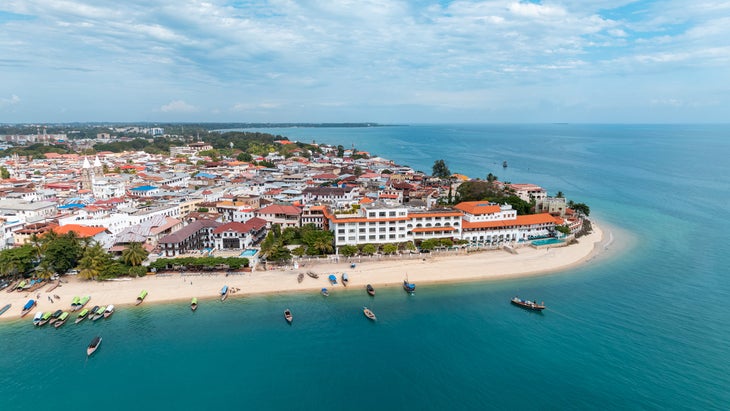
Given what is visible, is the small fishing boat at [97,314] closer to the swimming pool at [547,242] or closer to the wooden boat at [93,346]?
the wooden boat at [93,346]

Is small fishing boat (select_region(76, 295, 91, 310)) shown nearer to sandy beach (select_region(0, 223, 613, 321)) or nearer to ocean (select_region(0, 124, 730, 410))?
sandy beach (select_region(0, 223, 613, 321))

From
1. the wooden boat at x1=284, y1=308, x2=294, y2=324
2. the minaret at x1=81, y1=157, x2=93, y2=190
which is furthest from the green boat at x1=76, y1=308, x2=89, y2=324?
the minaret at x1=81, y1=157, x2=93, y2=190

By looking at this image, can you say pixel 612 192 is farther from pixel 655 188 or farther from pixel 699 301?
pixel 699 301

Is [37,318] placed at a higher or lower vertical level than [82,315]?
higher

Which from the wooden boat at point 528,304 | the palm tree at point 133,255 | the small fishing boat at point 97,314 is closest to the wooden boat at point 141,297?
the small fishing boat at point 97,314

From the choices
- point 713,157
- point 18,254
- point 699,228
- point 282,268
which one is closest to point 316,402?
point 282,268

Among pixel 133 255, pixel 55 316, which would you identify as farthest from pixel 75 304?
pixel 133 255

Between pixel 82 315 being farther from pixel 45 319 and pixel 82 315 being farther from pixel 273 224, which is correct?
pixel 273 224
